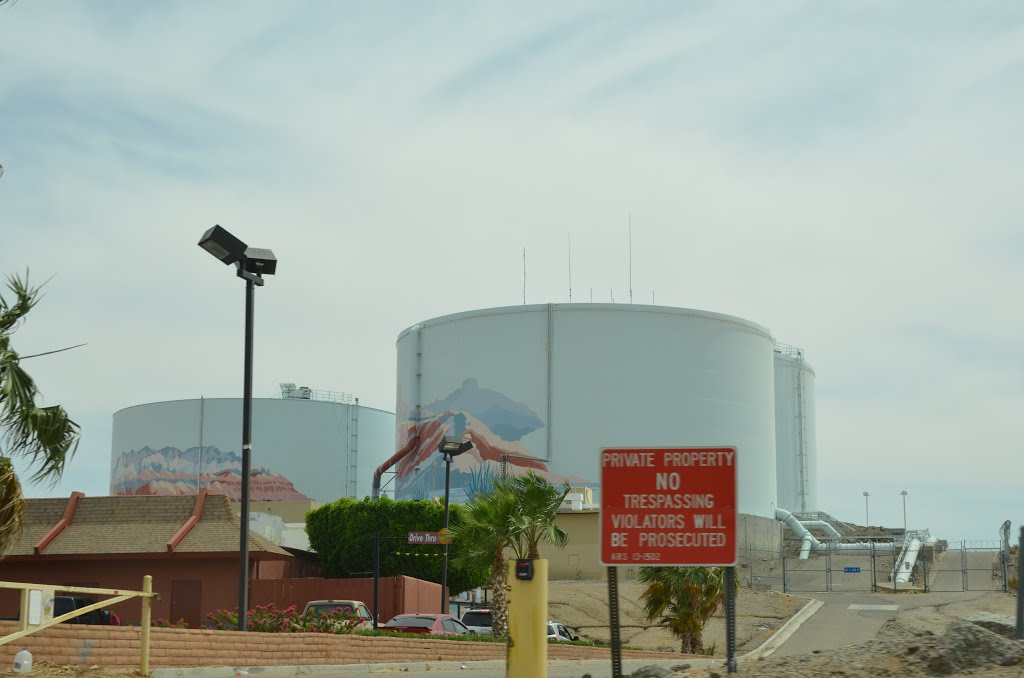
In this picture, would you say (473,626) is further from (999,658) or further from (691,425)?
(691,425)

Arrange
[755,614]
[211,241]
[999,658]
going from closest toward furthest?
[999,658], [211,241], [755,614]

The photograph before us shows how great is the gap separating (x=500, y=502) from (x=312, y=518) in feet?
81.6

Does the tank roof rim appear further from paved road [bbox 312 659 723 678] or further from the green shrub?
paved road [bbox 312 659 723 678]

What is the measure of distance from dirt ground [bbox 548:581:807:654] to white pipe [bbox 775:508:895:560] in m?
25.9

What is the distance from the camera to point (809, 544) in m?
82.4

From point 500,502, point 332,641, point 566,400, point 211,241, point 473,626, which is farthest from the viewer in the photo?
point 566,400

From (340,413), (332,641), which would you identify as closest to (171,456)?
(340,413)

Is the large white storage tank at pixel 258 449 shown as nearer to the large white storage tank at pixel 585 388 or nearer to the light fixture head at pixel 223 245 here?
the large white storage tank at pixel 585 388

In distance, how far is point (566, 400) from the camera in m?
71.2

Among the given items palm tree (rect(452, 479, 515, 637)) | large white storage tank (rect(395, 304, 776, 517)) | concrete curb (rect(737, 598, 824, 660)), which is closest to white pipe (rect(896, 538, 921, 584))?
Answer: large white storage tank (rect(395, 304, 776, 517))

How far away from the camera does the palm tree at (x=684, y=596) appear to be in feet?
115

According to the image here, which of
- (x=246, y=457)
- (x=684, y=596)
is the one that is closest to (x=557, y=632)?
(x=684, y=596)

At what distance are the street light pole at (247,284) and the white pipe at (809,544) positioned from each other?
217 feet

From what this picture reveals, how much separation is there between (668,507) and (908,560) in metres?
66.5
